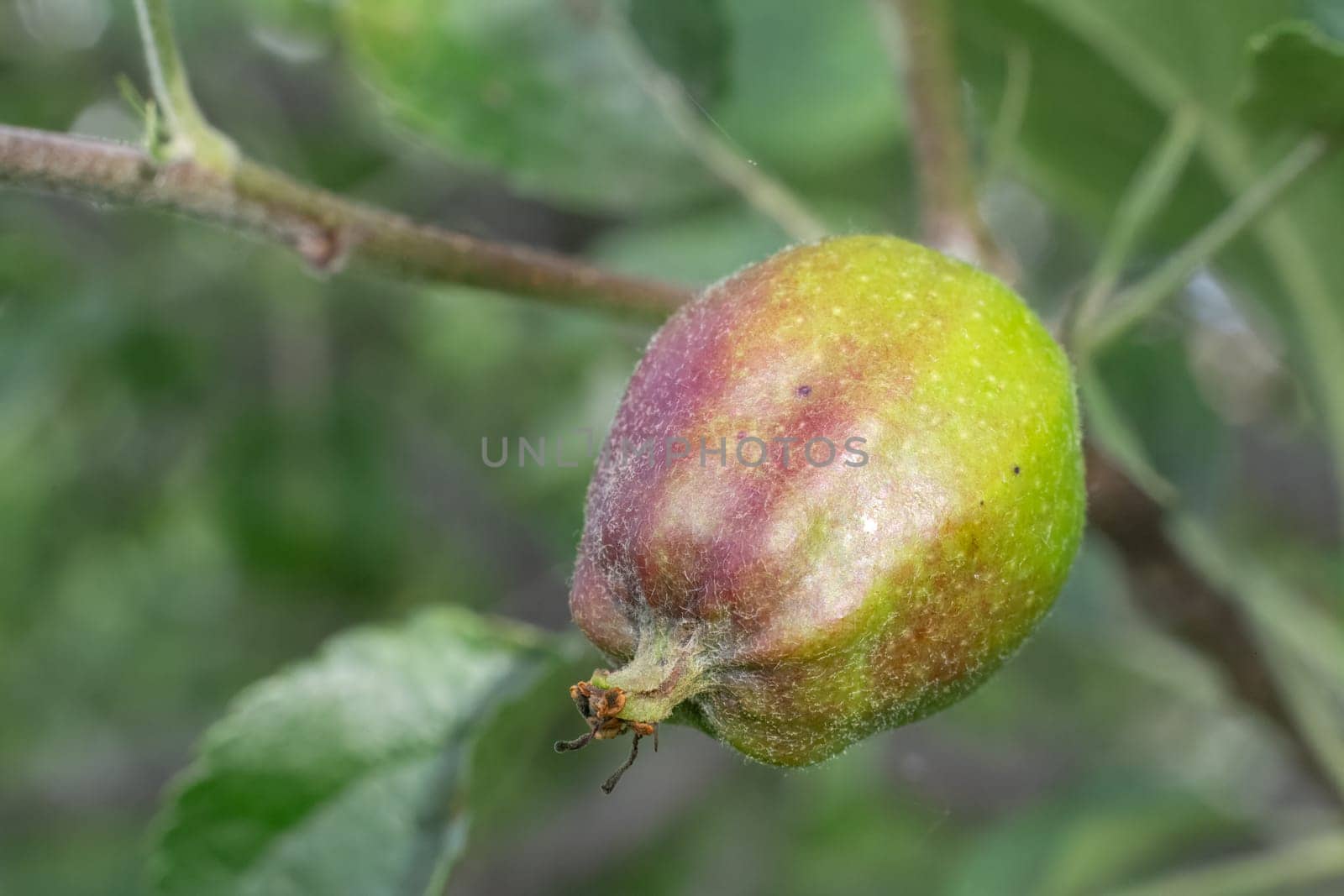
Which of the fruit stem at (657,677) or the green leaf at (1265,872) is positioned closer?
the fruit stem at (657,677)

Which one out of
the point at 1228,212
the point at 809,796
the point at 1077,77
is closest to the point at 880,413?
the point at 1228,212

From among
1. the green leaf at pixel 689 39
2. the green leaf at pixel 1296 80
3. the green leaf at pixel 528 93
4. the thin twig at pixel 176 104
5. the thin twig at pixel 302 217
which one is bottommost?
the thin twig at pixel 302 217

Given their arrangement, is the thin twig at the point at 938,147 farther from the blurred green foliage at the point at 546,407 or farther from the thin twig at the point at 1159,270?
the blurred green foliage at the point at 546,407

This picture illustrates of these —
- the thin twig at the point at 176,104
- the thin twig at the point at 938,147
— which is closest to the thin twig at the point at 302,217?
the thin twig at the point at 176,104

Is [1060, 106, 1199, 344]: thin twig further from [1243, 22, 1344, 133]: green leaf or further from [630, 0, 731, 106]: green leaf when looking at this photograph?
[630, 0, 731, 106]: green leaf

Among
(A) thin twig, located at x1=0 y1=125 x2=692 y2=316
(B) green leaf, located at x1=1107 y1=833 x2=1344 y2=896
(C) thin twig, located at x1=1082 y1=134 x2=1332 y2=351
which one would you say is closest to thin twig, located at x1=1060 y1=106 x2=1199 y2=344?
(C) thin twig, located at x1=1082 y1=134 x2=1332 y2=351
